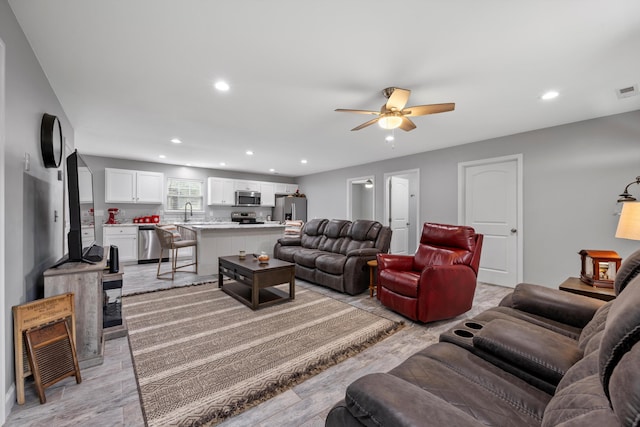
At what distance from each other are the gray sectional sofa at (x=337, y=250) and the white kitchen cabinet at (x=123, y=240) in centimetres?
322

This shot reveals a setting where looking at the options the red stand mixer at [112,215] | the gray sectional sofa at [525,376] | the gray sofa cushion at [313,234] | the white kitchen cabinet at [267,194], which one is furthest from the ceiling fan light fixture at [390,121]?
the red stand mixer at [112,215]

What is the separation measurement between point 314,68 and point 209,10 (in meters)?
0.90

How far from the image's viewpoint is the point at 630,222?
211 cm

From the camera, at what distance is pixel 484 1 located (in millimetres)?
1546

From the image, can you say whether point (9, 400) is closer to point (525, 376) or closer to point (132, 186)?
point (525, 376)

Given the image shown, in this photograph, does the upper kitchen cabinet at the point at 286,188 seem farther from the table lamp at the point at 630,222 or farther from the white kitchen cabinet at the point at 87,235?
the table lamp at the point at 630,222

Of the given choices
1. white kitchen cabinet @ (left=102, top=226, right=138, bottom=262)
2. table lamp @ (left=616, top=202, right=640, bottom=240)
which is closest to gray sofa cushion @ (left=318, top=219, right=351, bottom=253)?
table lamp @ (left=616, top=202, right=640, bottom=240)

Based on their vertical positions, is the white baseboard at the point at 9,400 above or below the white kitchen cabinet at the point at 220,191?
below

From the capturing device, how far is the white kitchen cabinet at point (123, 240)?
5.59 m

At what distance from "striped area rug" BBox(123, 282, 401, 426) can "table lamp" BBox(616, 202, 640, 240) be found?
6.65 feet

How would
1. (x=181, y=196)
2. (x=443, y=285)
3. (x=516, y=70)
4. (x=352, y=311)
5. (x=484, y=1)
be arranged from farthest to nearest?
(x=181, y=196)
(x=352, y=311)
(x=443, y=285)
(x=516, y=70)
(x=484, y=1)

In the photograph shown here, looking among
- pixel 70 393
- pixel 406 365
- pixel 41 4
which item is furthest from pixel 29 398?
pixel 41 4

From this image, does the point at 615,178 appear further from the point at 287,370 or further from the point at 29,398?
the point at 29,398

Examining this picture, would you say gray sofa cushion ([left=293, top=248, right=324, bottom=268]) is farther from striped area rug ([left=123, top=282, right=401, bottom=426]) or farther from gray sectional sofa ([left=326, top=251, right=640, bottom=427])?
gray sectional sofa ([left=326, top=251, right=640, bottom=427])
